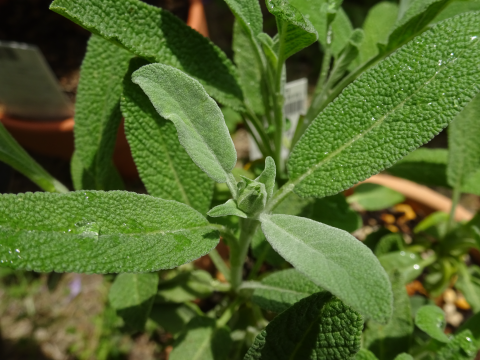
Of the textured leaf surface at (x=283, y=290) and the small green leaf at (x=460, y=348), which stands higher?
the textured leaf surface at (x=283, y=290)

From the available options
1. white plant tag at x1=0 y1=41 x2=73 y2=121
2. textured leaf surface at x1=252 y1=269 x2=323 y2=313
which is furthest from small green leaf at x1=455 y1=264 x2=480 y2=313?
white plant tag at x1=0 y1=41 x2=73 y2=121

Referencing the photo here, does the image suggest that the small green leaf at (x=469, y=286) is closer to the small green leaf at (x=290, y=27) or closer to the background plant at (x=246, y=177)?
the background plant at (x=246, y=177)

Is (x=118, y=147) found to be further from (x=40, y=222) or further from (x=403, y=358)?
(x=403, y=358)

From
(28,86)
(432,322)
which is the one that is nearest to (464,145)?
(432,322)

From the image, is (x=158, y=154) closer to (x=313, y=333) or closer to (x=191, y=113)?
(x=191, y=113)

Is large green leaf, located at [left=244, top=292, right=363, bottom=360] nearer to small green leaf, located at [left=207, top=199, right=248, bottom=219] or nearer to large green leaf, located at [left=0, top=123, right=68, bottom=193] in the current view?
small green leaf, located at [left=207, top=199, right=248, bottom=219]

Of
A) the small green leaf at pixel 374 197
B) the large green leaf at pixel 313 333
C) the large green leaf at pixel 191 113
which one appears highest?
the large green leaf at pixel 191 113

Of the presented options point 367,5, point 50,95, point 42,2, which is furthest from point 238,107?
point 367,5

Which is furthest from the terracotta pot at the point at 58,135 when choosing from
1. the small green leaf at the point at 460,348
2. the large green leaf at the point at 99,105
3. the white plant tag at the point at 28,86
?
the small green leaf at the point at 460,348
